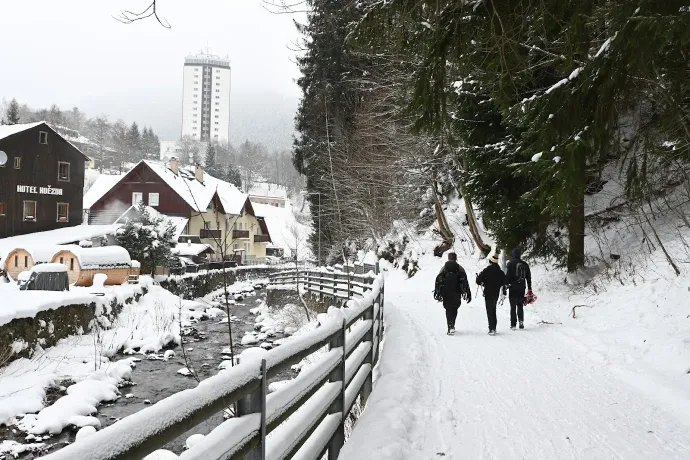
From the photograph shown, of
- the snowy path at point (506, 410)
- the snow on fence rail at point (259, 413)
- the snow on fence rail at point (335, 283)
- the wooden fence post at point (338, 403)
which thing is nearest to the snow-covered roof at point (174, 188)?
the snow on fence rail at point (335, 283)

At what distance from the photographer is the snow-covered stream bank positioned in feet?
32.0

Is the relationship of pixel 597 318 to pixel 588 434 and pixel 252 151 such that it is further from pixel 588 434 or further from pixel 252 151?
pixel 252 151

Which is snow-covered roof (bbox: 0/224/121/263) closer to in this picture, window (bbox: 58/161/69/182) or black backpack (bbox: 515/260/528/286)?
window (bbox: 58/161/69/182)

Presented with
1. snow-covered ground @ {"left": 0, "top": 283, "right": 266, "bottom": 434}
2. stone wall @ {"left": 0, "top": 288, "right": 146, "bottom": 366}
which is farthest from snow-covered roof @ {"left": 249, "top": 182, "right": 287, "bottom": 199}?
stone wall @ {"left": 0, "top": 288, "right": 146, "bottom": 366}

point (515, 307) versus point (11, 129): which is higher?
point (11, 129)

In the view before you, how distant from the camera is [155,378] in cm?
1429

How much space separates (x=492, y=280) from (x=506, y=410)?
5973 mm

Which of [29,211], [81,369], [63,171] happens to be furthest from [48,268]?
[63,171]

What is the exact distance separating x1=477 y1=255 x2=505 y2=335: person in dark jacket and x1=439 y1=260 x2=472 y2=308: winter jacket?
1.36 ft

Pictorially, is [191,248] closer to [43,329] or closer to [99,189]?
[99,189]

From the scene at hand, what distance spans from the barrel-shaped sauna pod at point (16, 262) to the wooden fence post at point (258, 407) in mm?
31986

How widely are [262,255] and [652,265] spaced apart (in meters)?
65.2

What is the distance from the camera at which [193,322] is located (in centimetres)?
2427

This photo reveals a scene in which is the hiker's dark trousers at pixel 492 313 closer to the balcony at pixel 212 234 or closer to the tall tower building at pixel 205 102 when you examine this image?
the balcony at pixel 212 234
